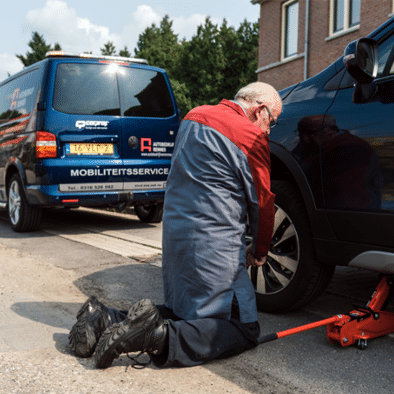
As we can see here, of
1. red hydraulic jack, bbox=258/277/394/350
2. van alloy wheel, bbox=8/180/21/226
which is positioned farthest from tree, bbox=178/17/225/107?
red hydraulic jack, bbox=258/277/394/350

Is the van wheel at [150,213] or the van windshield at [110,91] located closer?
the van windshield at [110,91]

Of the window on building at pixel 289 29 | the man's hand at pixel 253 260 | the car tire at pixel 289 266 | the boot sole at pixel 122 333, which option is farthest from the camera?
the window on building at pixel 289 29

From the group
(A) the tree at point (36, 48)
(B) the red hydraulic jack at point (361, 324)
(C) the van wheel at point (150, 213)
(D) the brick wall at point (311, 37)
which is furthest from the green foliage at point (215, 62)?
(B) the red hydraulic jack at point (361, 324)

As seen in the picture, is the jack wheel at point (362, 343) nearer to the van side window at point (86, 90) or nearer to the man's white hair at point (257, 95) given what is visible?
the man's white hair at point (257, 95)

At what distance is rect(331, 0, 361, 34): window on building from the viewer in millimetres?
15719

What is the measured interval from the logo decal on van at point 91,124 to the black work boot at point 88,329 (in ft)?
12.9

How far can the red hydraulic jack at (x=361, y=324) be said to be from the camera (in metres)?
2.76

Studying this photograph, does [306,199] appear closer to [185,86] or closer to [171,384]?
[171,384]

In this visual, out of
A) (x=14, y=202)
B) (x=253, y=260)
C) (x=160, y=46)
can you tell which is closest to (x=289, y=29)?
(x=14, y=202)

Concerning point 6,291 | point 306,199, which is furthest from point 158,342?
point 6,291

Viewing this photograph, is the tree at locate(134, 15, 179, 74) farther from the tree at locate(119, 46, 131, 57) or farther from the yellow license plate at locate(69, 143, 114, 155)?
the yellow license plate at locate(69, 143, 114, 155)

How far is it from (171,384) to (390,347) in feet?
4.15

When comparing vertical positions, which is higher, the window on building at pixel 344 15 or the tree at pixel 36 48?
the tree at pixel 36 48

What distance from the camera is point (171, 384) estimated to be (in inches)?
95.3
